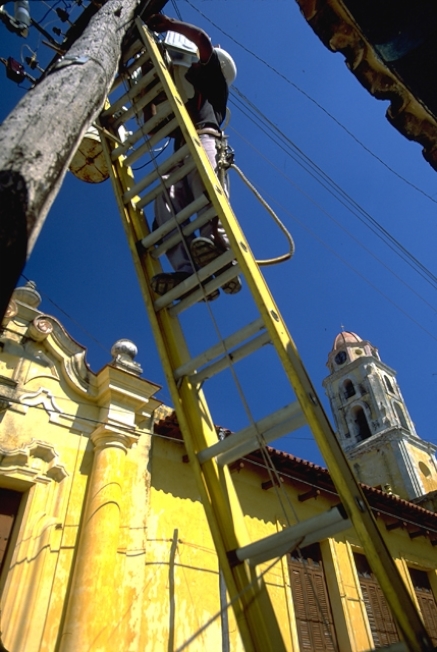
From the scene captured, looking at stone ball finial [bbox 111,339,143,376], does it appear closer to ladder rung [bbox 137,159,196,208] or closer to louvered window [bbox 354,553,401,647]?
ladder rung [bbox 137,159,196,208]

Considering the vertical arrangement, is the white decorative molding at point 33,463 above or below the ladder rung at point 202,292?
above

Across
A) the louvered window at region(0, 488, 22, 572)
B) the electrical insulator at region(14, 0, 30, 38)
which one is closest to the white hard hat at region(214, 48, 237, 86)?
the electrical insulator at region(14, 0, 30, 38)

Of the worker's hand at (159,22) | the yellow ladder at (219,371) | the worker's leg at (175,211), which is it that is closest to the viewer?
the yellow ladder at (219,371)

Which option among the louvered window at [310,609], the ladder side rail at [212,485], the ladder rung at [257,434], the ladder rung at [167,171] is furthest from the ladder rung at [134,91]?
the louvered window at [310,609]

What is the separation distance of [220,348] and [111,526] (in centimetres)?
401

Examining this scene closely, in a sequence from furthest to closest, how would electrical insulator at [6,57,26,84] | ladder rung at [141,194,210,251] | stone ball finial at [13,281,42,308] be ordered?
stone ball finial at [13,281,42,308]
electrical insulator at [6,57,26,84]
ladder rung at [141,194,210,251]

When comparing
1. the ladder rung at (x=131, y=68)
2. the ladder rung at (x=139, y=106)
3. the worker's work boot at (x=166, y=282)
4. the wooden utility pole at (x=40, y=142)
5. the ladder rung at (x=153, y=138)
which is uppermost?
the ladder rung at (x=131, y=68)

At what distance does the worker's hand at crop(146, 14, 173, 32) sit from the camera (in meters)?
4.24

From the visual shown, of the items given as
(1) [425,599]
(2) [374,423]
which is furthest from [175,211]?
(2) [374,423]

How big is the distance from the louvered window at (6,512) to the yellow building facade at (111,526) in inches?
0.5

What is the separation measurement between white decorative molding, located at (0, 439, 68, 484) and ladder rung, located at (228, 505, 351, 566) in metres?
4.33

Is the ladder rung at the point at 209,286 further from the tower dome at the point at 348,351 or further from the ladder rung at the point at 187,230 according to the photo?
the tower dome at the point at 348,351

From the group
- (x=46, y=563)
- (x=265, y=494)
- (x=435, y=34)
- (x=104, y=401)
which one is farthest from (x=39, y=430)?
(x=435, y=34)

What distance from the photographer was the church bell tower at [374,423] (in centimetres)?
3131
